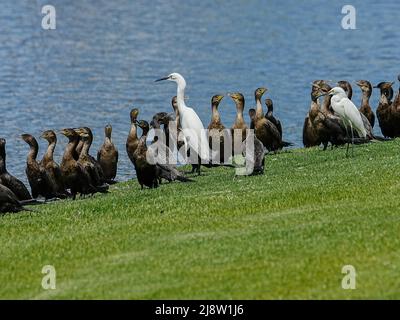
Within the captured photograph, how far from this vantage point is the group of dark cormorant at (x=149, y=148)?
21.9 meters

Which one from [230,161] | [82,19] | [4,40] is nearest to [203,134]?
[230,161]

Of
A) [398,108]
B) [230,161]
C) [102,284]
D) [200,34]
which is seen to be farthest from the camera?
[200,34]

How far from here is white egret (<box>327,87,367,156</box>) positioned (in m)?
23.6

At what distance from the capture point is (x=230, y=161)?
1014 inches

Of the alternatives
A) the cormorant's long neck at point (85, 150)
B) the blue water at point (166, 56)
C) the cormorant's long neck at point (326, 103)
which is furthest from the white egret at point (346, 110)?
the blue water at point (166, 56)

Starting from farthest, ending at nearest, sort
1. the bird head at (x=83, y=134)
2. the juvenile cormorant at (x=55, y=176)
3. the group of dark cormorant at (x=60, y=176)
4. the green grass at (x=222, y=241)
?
1. the bird head at (x=83, y=134)
2. the juvenile cormorant at (x=55, y=176)
3. the group of dark cormorant at (x=60, y=176)
4. the green grass at (x=222, y=241)

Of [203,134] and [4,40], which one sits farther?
[4,40]

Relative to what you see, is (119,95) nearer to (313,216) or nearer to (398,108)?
(398,108)

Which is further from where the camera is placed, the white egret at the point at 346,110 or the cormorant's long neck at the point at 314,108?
the cormorant's long neck at the point at 314,108

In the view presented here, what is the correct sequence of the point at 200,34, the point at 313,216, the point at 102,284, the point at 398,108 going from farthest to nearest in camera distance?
the point at 200,34 < the point at 398,108 < the point at 313,216 < the point at 102,284

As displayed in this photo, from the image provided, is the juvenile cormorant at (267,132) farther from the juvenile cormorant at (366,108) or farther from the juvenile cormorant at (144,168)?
the juvenile cormorant at (144,168)

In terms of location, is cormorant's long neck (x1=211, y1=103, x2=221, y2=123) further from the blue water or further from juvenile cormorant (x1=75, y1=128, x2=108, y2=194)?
the blue water

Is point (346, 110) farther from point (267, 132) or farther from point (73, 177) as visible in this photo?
point (73, 177)
